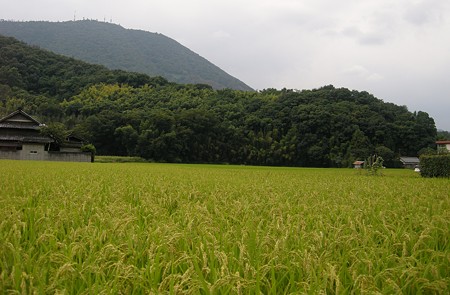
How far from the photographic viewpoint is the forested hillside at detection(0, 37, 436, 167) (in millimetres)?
53125

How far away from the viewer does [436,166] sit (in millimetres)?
23984

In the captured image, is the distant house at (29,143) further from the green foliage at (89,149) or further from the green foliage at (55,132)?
the green foliage at (89,149)

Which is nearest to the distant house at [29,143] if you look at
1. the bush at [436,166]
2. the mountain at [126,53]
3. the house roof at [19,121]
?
the house roof at [19,121]

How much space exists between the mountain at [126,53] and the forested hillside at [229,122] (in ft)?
257

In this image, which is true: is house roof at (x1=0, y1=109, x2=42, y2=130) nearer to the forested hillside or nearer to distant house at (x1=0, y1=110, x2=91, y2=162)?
distant house at (x1=0, y1=110, x2=91, y2=162)

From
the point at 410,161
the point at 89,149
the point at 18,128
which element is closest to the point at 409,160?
the point at 410,161

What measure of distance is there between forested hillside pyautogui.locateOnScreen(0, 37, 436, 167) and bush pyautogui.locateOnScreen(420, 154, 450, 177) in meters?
27.0

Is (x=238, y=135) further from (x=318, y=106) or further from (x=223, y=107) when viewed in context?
(x=318, y=106)

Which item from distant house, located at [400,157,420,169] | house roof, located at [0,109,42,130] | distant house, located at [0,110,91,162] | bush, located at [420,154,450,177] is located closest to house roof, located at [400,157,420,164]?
distant house, located at [400,157,420,169]

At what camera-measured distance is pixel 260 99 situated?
7125 centimetres

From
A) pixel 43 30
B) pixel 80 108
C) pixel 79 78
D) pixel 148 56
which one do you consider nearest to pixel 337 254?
pixel 80 108

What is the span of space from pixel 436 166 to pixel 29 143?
4007 centimetres

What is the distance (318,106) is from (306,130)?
5896mm

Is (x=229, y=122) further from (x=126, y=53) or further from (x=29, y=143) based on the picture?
(x=126, y=53)
